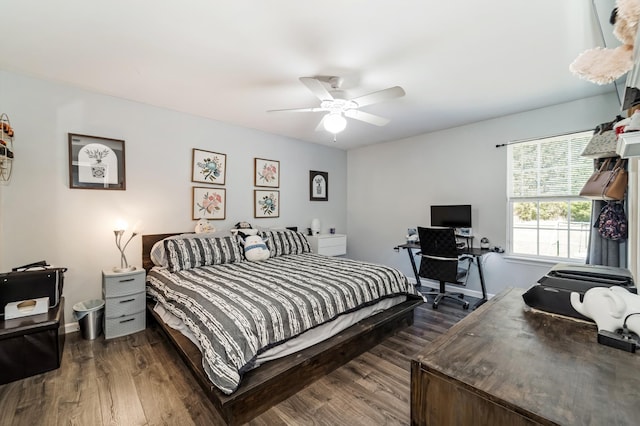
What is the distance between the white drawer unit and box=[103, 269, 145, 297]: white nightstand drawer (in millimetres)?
2494

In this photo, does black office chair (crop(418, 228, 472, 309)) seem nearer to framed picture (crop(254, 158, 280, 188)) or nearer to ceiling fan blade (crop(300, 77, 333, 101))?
ceiling fan blade (crop(300, 77, 333, 101))

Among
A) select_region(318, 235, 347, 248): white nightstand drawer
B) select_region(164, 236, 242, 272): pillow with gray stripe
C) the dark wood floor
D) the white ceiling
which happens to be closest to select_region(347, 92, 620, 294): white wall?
the white ceiling

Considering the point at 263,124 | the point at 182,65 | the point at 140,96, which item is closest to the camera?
the point at 182,65

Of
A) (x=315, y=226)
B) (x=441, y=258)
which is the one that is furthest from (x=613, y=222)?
(x=315, y=226)

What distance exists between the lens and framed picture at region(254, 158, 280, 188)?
4.25 m

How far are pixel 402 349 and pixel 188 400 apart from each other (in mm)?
1738

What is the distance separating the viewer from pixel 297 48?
2.11m

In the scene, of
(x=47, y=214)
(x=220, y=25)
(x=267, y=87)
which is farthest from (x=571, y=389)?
(x=47, y=214)

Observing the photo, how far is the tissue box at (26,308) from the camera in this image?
2164 millimetres

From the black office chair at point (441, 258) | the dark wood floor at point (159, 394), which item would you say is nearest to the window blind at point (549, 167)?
the black office chair at point (441, 258)

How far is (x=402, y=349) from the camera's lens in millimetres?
2494

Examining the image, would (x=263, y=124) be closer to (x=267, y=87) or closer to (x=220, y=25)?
(x=267, y=87)

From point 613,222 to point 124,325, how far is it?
4.79 m

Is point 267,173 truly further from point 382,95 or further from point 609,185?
point 609,185
